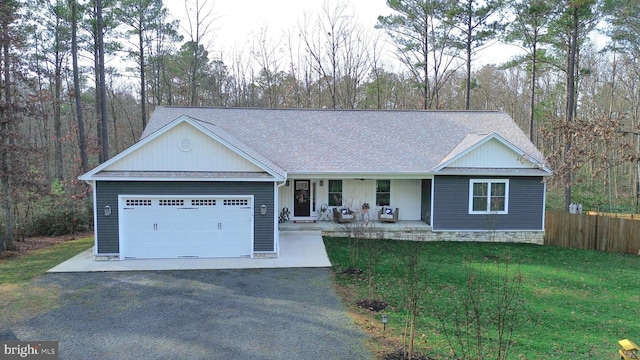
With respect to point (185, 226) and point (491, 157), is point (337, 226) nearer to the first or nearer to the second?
point (185, 226)

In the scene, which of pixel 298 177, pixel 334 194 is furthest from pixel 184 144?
pixel 334 194

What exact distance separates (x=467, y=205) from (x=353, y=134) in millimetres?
5684

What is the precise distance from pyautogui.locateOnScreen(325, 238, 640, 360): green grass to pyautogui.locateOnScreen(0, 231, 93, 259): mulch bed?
413 inches

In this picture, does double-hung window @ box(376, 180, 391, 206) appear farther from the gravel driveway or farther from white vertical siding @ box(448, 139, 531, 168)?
the gravel driveway

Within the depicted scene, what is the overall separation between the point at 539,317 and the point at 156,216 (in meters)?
10.0

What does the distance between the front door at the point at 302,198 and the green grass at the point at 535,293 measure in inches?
97.7

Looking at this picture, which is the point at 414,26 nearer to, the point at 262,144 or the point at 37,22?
the point at 262,144

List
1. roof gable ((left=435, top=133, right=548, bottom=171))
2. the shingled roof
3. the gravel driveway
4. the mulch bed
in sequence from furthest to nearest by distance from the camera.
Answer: the shingled roof → roof gable ((left=435, top=133, right=548, bottom=171)) → the mulch bed → the gravel driveway

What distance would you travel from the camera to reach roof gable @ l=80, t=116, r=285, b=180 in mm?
10930

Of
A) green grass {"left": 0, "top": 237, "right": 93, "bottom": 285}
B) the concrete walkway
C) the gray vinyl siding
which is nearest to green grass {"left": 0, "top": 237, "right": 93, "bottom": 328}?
green grass {"left": 0, "top": 237, "right": 93, "bottom": 285}

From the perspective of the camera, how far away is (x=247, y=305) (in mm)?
7727

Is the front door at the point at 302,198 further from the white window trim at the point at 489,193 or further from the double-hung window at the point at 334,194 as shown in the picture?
the white window trim at the point at 489,193

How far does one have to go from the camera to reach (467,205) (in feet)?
47.2

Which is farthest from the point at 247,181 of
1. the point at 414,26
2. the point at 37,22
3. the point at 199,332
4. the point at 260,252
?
the point at 414,26
